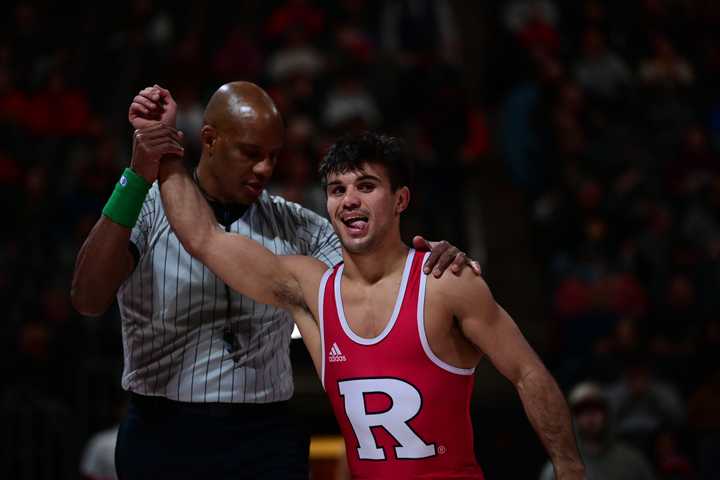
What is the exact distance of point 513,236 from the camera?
37.1 ft

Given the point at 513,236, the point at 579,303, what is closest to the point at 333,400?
the point at 579,303

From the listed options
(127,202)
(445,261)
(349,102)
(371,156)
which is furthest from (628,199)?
(127,202)

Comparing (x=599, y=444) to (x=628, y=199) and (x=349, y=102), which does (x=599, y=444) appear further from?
(x=349, y=102)

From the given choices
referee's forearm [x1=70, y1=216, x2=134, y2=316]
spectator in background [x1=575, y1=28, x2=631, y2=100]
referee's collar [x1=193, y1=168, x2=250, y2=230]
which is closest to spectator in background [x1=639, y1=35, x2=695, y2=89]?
spectator in background [x1=575, y1=28, x2=631, y2=100]

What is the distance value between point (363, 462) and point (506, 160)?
785cm

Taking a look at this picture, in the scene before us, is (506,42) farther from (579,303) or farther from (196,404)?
(196,404)

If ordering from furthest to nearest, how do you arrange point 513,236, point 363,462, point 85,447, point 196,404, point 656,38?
point 656,38, point 513,236, point 85,447, point 196,404, point 363,462

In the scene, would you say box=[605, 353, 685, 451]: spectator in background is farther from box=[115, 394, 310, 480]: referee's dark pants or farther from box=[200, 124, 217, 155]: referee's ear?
box=[200, 124, 217, 155]: referee's ear

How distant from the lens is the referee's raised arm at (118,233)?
13.1 ft

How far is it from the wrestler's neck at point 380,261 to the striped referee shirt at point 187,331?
0.42 m

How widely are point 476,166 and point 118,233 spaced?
7.36 metres

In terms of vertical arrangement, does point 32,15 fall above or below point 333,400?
above

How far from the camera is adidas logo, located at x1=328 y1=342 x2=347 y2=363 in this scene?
3.88 m

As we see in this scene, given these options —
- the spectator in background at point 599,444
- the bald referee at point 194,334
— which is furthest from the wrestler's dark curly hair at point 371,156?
the spectator in background at point 599,444
